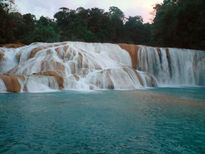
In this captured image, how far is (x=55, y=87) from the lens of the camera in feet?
34.3

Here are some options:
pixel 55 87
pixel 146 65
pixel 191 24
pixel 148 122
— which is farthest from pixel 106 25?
pixel 148 122

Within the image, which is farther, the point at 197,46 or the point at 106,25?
the point at 106,25

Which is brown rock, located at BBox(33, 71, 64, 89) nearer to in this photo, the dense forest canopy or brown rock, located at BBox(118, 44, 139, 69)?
brown rock, located at BBox(118, 44, 139, 69)

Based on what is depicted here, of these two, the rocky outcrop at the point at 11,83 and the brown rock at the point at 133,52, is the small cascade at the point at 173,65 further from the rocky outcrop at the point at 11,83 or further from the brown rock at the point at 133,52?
the rocky outcrop at the point at 11,83

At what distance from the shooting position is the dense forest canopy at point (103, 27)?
75.7 ft

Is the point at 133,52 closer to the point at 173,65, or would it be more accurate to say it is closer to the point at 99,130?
the point at 173,65

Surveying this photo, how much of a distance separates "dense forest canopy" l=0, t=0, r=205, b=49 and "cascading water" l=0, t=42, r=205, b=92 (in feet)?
18.0

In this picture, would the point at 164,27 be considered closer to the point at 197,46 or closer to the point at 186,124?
the point at 197,46

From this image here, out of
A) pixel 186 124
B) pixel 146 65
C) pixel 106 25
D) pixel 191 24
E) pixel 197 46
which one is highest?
pixel 106 25

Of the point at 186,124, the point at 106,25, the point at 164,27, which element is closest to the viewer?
the point at 186,124

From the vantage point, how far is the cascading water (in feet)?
34.5

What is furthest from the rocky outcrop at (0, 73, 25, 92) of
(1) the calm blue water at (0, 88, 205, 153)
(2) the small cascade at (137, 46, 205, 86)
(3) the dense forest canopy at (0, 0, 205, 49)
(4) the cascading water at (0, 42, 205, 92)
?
(3) the dense forest canopy at (0, 0, 205, 49)

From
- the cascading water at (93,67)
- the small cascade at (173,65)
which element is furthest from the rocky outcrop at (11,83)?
the small cascade at (173,65)

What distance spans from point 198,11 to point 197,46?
383 centimetres
